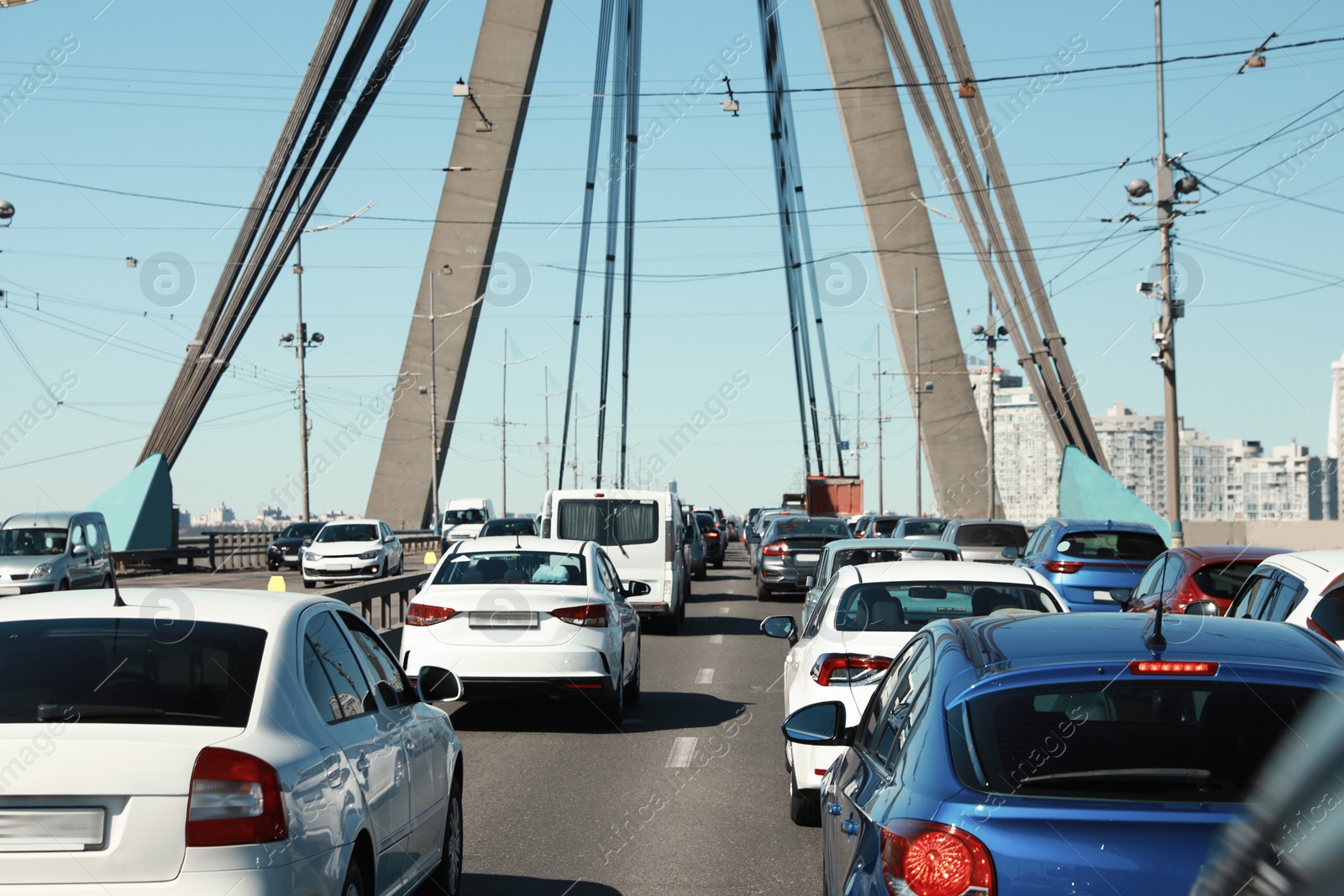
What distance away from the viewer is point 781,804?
8.98 metres

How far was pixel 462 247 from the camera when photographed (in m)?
45.4

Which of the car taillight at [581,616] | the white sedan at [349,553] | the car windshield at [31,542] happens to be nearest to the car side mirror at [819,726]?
the car taillight at [581,616]

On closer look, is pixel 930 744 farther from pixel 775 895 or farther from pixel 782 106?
pixel 782 106

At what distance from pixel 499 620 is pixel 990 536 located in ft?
58.5

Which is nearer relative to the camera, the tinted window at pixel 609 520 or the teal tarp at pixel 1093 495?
the tinted window at pixel 609 520

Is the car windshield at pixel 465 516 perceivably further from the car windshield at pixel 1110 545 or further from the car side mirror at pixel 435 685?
the car side mirror at pixel 435 685

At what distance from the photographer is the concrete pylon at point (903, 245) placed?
4172cm

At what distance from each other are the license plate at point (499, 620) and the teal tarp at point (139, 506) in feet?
97.7

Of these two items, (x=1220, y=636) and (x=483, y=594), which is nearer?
(x=1220, y=636)

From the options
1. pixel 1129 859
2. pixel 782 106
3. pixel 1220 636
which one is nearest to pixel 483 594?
pixel 1220 636

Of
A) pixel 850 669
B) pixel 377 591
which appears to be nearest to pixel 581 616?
pixel 850 669

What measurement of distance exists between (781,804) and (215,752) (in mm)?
5267

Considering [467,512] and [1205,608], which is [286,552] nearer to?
[467,512]

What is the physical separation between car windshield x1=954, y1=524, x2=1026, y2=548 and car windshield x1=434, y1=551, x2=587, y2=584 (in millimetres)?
15990
